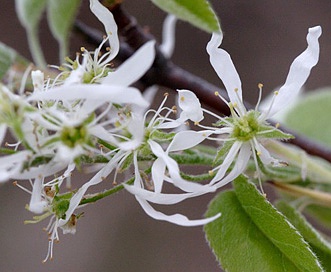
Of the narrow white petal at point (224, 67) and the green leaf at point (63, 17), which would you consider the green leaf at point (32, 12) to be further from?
the narrow white petal at point (224, 67)

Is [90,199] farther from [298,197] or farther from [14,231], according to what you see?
[14,231]

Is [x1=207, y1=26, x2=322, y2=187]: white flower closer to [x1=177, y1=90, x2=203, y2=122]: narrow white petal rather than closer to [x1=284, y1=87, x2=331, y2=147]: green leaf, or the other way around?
[x1=177, y1=90, x2=203, y2=122]: narrow white petal

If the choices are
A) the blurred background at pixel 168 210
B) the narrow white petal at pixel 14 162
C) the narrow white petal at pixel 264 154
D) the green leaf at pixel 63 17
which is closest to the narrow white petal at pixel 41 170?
the narrow white petal at pixel 14 162

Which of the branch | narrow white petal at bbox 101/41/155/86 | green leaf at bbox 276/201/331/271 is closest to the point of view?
narrow white petal at bbox 101/41/155/86

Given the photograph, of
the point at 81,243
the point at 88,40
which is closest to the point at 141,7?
the point at 81,243

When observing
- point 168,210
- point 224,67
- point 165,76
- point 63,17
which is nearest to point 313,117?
point 165,76

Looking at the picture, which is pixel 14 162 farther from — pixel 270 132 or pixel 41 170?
pixel 270 132

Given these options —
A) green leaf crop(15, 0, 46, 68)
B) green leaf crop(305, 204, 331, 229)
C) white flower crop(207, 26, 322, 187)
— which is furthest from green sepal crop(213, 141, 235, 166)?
green leaf crop(15, 0, 46, 68)
